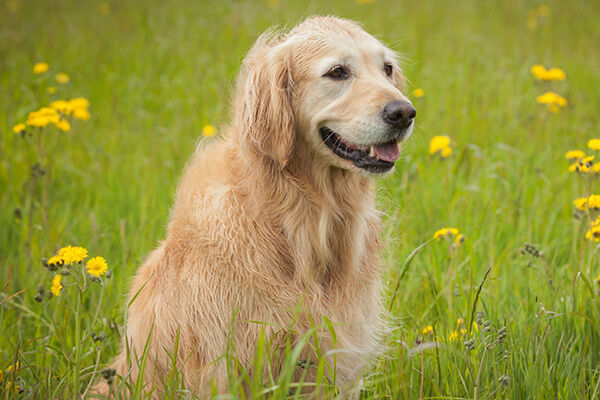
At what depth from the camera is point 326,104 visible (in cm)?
251

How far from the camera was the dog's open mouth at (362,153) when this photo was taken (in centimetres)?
248

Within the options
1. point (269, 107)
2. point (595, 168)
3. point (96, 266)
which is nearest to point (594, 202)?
point (595, 168)

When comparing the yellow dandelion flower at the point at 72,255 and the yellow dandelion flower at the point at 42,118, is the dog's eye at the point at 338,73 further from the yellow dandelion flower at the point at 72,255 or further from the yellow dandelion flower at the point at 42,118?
the yellow dandelion flower at the point at 42,118

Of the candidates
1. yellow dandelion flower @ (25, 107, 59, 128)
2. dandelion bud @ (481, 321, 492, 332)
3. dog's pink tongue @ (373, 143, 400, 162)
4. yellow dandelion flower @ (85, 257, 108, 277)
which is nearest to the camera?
dandelion bud @ (481, 321, 492, 332)

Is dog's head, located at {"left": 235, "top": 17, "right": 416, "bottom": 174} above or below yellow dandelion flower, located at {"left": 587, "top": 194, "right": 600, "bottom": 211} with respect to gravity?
above

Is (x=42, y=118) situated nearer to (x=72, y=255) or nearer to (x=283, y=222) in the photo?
(x=72, y=255)

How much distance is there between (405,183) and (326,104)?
1719mm

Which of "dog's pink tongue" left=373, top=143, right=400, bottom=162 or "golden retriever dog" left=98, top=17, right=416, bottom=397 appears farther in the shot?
"dog's pink tongue" left=373, top=143, right=400, bottom=162

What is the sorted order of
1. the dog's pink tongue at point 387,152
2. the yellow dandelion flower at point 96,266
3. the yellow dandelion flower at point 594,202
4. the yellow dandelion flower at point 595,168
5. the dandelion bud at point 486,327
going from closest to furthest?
the dandelion bud at point 486,327
the yellow dandelion flower at point 96,266
the dog's pink tongue at point 387,152
the yellow dandelion flower at point 594,202
the yellow dandelion flower at point 595,168

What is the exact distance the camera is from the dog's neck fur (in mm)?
2447

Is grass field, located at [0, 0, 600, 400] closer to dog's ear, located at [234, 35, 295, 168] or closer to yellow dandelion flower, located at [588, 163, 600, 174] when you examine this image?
yellow dandelion flower, located at [588, 163, 600, 174]

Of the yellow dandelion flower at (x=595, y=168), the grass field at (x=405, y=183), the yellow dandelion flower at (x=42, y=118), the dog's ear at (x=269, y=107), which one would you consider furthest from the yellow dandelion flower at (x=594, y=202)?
the yellow dandelion flower at (x=42, y=118)

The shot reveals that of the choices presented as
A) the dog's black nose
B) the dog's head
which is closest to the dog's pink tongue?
the dog's head

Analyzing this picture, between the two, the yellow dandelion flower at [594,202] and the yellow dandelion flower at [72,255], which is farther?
the yellow dandelion flower at [594,202]
